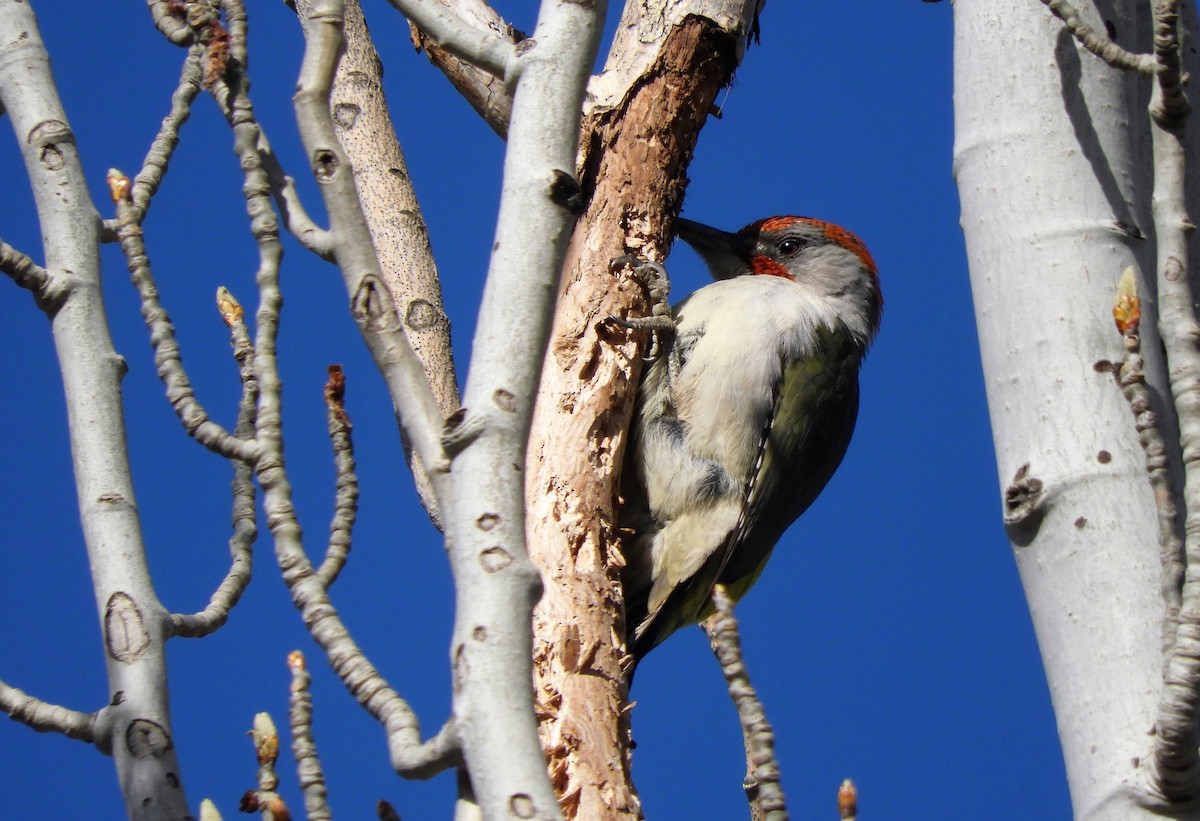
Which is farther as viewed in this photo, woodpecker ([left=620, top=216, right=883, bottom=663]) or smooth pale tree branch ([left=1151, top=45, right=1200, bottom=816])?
woodpecker ([left=620, top=216, right=883, bottom=663])

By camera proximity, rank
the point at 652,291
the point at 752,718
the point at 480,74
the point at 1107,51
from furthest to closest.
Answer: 1. the point at 480,74
2. the point at 652,291
3. the point at 1107,51
4. the point at 752,718

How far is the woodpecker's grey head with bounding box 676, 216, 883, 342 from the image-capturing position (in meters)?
4.89

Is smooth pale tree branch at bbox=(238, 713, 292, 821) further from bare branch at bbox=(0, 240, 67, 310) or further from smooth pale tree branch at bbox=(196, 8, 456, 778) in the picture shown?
bare branch at bbox=(0, 240, 67, 310)

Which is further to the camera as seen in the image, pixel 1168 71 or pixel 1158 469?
pixel 1168 71

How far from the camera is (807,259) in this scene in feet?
16.3

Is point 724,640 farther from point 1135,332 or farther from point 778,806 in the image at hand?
point 1135,332

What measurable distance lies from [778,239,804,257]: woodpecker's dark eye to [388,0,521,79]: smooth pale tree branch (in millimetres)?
2945

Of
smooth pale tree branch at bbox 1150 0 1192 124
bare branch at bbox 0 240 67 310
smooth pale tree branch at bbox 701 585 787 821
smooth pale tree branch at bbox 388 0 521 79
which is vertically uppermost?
smooth pale tree branch at bbox 388 0 521 79

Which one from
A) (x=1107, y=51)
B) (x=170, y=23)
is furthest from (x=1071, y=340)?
(x=170, y=23)

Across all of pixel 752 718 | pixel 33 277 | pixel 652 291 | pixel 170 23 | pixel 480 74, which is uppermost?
pixel 480 74

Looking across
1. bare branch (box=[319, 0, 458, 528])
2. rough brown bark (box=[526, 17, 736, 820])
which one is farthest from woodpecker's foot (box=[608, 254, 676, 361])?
bare branch (box=[319, 0, 458, 528])

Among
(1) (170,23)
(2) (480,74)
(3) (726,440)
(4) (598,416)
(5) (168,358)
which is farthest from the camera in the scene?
(2) (480,74)

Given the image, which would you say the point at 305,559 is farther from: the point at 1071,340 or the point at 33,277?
the point at 1071,340

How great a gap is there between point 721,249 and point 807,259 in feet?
1.15
